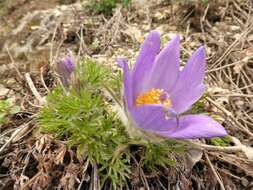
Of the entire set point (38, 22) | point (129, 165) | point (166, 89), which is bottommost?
point (38, 22)

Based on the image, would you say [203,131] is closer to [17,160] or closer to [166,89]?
[166,89]

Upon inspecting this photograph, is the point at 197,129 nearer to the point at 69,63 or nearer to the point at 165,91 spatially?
the point at 165,91

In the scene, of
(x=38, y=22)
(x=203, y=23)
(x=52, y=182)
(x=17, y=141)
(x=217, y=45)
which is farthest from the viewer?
(x=38, y=22)

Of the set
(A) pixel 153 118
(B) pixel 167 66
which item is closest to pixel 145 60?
(B) pixel 167 66

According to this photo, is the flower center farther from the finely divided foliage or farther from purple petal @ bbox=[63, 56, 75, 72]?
purple petal @ bbox=[63, 56, 75, 72]

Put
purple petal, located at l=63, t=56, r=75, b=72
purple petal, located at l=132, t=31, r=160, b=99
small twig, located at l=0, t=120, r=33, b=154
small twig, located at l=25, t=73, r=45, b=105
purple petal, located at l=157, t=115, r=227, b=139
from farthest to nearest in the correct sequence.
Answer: small twig, located at l=25, t=73, r=45, b=105 < small twig, located at l=0, t=120, r=33, b=154 < purple petal, located at l=63, t=56, r=75, b=72 < purple petal, located at l=132, t=31, r=160, b=99 < purple petal, located at l=157, t=115, r=227, b=139

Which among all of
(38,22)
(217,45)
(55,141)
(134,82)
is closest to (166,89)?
(134,82)

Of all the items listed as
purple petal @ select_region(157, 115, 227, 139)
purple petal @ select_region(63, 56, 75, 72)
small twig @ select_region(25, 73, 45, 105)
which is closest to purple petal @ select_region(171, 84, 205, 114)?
purple petal @ select_region(157, 115, 227, 139)
